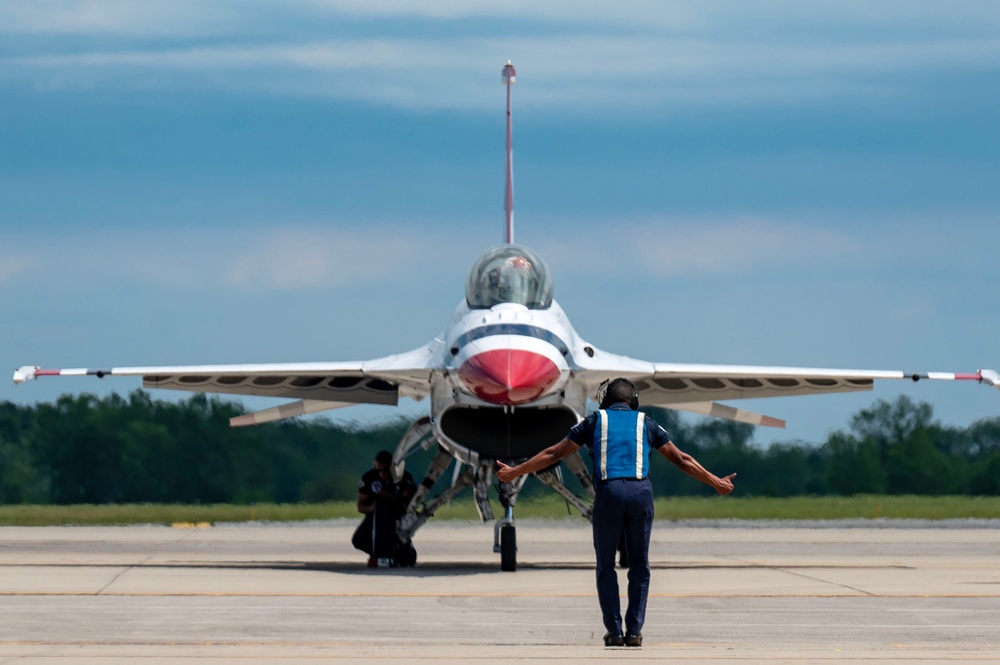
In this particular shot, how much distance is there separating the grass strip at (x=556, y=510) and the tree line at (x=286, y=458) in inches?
8.6

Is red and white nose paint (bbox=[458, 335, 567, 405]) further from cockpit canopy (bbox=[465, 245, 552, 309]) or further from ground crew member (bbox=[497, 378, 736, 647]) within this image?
ground crew member (bbox=[497, 378, 736, 647])

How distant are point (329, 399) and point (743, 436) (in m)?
14.4

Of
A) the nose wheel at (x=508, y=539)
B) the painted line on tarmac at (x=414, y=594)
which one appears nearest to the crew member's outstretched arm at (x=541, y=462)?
the painted line on tarmac at (x=414, y=594)

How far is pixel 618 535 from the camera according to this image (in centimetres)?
917

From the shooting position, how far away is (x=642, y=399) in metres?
20.2

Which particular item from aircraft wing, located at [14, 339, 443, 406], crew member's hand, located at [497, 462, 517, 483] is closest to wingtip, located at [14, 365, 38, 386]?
aircraft wing, located at [14, 339, 443, 406]

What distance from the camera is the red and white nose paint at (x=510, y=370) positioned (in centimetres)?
1516

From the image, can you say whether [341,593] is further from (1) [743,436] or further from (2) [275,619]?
(1) [743,436]

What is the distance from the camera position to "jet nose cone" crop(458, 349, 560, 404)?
49.7 feet

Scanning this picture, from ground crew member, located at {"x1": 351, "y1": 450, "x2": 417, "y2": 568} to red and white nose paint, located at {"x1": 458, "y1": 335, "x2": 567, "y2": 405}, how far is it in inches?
102

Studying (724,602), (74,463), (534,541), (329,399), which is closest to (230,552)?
(329,399)

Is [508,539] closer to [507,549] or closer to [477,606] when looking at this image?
[507,549]

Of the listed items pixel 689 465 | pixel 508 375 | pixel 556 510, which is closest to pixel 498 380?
pixel 508 375

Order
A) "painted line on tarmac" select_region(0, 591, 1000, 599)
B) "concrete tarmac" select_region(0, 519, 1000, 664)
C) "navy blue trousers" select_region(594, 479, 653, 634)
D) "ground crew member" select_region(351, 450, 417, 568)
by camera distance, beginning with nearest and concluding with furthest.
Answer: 1. "concrete tarmac" select_region(0, 519, 1000, 664)
2. "navy blue trousers" select_region(594, 479, 653, 634)
3. "painted line on tarmac" select_region(0, 591, 1000, 599)
4. "ground crew member" select_region(351, 450, 417, 568)
